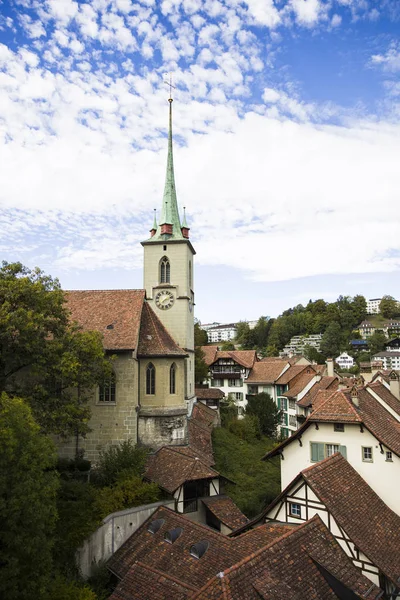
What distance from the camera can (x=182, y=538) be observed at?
2045cm

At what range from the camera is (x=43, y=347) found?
2327 centimetres

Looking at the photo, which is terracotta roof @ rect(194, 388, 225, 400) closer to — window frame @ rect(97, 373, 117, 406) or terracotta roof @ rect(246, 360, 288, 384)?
terracotta roof @ rect(246, 360, 288, 384)

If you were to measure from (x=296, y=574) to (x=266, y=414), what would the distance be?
3819 centimetres

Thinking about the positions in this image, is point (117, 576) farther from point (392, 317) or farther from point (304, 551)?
point (392, 317)

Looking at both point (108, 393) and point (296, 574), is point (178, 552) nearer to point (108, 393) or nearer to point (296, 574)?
point (296, 574)

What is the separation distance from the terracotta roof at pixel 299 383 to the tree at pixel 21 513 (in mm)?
40069

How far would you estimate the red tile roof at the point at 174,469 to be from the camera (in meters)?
25.6

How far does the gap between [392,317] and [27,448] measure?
189m

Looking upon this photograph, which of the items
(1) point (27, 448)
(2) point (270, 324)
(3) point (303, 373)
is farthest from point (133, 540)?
(2) point (270, 324)

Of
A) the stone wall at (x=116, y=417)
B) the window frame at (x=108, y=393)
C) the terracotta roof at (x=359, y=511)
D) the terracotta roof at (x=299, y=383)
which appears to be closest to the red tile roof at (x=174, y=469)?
the stone wall at (x=116, y=417)

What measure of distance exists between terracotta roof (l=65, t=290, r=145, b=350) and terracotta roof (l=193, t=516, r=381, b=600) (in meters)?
17.3

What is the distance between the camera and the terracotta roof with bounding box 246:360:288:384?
2349 inches

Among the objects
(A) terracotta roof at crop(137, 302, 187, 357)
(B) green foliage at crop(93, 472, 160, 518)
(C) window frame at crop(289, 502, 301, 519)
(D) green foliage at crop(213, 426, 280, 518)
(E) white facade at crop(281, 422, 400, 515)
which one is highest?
(A) terracotta roof at crop(137, 302, 187, 357)

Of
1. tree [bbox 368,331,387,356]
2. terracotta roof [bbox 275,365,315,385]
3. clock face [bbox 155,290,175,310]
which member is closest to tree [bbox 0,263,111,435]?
clock face [bbox 155,290,175,310]
